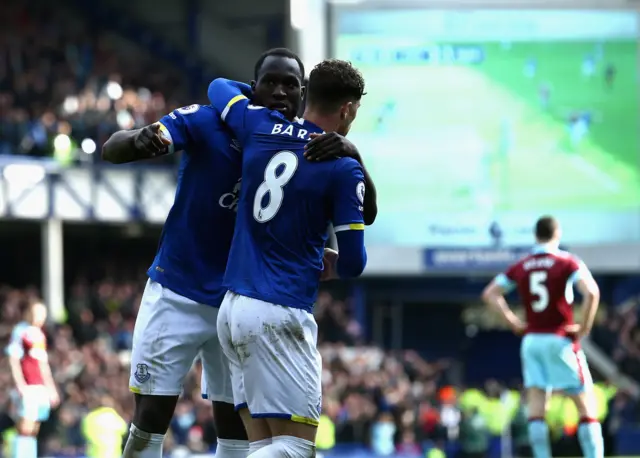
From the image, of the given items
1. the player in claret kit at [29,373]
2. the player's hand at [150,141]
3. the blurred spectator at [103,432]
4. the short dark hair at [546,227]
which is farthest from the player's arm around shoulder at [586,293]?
the blurred spectator at [103,432]

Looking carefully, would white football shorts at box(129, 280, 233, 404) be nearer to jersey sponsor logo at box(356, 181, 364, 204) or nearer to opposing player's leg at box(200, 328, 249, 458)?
opposing player's leg at box(200, 328, 249, 458)

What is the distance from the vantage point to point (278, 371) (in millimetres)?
4883

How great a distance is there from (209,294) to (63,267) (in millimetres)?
22102

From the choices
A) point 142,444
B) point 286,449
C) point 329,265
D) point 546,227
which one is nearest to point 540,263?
point 546,227

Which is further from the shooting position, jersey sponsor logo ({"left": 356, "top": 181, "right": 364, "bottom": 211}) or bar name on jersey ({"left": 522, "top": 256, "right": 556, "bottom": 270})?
bar name on jersey ({"left": 522, "top": 256, "right": 556, "bottom": 270})

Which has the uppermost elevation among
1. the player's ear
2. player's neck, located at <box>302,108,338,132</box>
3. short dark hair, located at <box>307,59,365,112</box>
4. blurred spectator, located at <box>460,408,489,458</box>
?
short dark hair, located at <box>307,59,365,112</box>

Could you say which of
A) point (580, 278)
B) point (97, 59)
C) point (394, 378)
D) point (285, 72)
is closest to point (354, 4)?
point (394, 378)

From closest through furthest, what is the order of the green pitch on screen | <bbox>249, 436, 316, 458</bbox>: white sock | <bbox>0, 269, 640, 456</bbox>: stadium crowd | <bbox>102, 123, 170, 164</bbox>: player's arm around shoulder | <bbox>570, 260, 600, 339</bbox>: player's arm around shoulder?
<bbox>249, 436, 316, 458</bbox>: white sock < <bbox>102, 123, 170, 164</bbox>: player's arm around shoulder < <bbox>570, 260, 600, 339</bbox>: player's arm around shoulder < <bbox>0, 269, 640, 456</bbox>: stadium crowd < the green pitch on screen

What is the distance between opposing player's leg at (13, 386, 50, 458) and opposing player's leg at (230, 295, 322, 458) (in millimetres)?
8152

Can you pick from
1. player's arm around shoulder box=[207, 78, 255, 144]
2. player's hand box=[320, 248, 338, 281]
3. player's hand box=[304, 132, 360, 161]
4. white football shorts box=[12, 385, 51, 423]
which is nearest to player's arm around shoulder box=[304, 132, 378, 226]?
player's hand box=[304, 132, 360, 161]

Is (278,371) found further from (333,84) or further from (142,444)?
(333,84)

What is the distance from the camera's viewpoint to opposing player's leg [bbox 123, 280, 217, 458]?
18.4 feet

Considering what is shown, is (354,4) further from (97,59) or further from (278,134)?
(278,134)

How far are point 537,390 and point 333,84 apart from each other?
545cm
